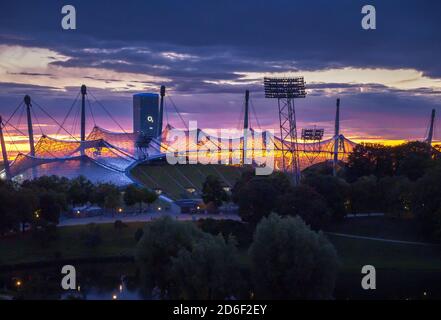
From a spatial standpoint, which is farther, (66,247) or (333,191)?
(333,191)

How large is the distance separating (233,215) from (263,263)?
20.9 m

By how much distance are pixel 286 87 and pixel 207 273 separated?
2562 cm

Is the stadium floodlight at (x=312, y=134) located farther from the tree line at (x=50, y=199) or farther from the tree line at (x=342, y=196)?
the tree line at (x=50, y=199)

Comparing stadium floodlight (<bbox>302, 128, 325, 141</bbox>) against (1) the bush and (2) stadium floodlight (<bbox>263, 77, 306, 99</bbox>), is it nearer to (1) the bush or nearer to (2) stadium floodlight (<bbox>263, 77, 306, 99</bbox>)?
(2) stadium floodlight (<bbox>263, 77, 306, 99</bbox>)

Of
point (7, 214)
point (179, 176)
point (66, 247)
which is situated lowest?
point (66, 247)

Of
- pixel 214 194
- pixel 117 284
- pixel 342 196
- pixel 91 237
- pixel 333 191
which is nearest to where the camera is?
pixel 117 284

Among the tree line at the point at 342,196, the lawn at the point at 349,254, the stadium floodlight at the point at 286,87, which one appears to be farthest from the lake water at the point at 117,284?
the stadium floodlight at the point at 286,87

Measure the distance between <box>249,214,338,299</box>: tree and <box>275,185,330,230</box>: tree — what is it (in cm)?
1303

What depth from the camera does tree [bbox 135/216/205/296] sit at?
860 inches

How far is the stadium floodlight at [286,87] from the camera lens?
42.1m

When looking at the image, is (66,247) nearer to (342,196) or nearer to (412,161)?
(342,196)

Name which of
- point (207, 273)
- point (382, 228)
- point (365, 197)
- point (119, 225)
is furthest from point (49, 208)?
point (365, 197)

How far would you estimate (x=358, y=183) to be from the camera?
40.6 meters

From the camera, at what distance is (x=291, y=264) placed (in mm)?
19312
